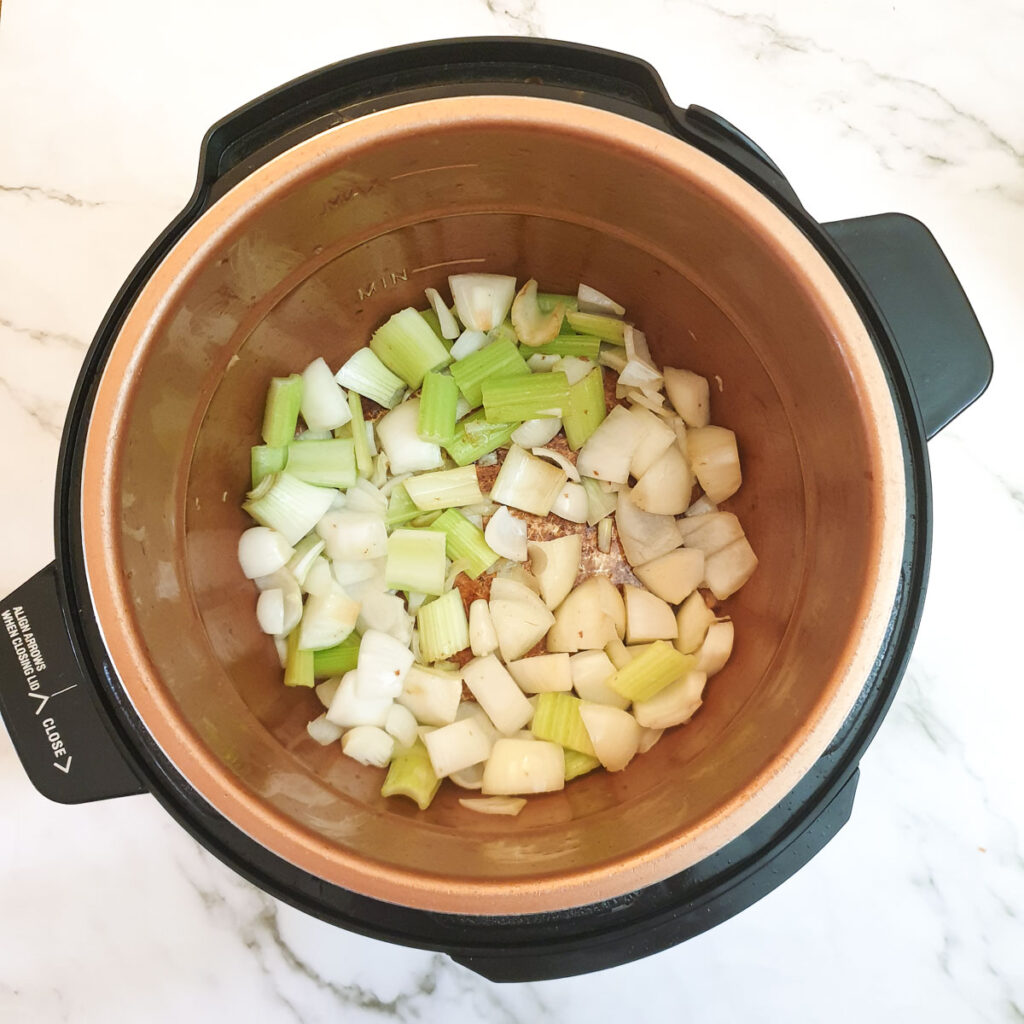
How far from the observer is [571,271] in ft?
2.82

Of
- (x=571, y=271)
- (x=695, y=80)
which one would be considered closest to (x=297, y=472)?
(x=571, y=271)

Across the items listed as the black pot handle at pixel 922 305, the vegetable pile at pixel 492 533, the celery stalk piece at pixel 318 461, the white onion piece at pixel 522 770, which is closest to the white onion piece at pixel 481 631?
the vegetable pile at pixel 492 533

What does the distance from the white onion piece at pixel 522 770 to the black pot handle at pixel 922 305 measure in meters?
0.47

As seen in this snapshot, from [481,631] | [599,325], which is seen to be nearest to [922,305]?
[599,325]

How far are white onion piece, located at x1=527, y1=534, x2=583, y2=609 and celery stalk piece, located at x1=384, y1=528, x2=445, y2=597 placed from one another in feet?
0.36

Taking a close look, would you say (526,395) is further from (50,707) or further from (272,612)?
(50,707)

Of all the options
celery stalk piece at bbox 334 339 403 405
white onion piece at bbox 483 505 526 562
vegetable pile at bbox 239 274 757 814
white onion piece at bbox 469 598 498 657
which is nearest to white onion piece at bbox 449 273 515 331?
vegetable pile at bbox 239 274 757 814

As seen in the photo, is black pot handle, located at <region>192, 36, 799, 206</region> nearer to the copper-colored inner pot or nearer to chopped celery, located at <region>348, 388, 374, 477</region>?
the copper-colored inner pot

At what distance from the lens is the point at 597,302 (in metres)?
0.87

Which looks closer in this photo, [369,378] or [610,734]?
[610,734]

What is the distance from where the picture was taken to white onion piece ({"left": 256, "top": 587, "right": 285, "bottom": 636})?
32.9 inches

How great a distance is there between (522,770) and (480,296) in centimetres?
51

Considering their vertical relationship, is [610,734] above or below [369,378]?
below

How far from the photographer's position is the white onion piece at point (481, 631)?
854 millimetres
